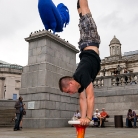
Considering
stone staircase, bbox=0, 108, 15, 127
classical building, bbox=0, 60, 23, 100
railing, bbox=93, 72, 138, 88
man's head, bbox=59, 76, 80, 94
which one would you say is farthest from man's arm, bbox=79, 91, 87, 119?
classical building, bbox=0, 60, 23, 100

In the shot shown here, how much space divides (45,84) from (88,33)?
343 inches

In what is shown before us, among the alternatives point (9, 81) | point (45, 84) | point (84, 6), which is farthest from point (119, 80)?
point (9, 81)

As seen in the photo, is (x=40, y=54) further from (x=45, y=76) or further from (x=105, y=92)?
(x=105, y=92)

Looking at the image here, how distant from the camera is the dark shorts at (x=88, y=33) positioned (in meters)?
4.80

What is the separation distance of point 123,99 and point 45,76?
6460 mm

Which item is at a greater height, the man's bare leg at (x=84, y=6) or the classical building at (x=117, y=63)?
the classical building at (x=117, y=63)

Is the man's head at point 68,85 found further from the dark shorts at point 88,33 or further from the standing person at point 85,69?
the dark shorts at point 88,33

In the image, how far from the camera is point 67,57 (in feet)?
53.0

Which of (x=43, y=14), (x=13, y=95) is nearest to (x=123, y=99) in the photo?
(x=43, y=14)

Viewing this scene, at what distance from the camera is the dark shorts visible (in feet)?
15.8

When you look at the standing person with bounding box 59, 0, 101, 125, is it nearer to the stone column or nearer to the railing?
the stone column

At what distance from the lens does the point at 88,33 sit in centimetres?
489

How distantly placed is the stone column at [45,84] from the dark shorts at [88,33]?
27.9ft

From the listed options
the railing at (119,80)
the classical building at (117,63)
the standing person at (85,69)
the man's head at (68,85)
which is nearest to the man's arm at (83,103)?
the standing person at (85,69)
